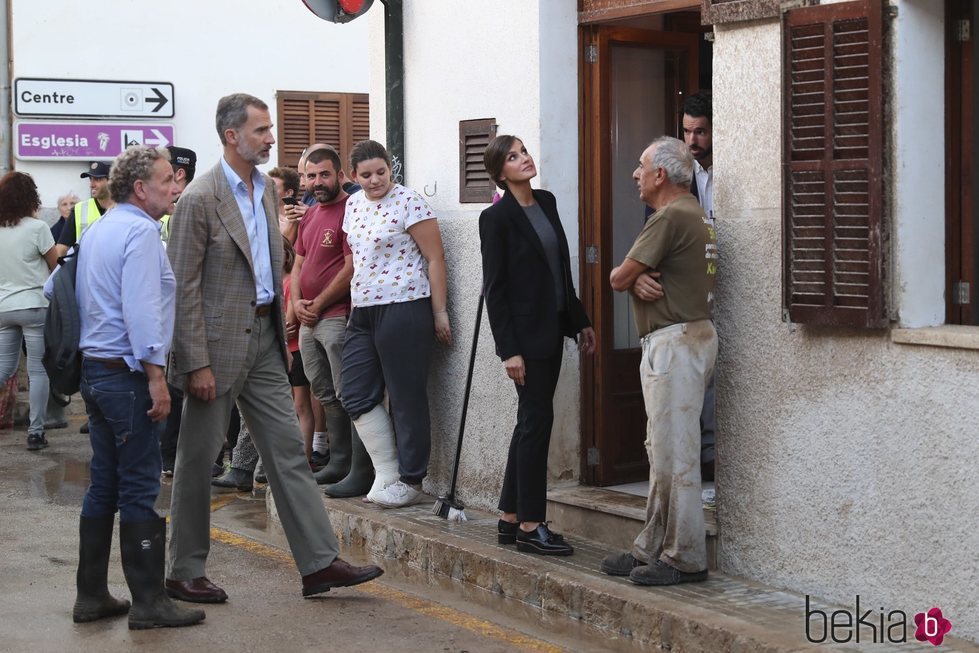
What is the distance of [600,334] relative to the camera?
7629 millimetres

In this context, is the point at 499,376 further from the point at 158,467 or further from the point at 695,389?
the point at 158,467

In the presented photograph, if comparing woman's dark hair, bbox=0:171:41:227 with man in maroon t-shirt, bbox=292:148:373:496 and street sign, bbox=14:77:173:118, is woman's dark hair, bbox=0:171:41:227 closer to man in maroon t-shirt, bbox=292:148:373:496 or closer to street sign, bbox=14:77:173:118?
man in maroon t-shirt, bbox=292:148:373:496

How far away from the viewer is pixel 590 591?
6062 mm

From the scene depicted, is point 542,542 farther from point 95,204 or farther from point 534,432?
point 95,204

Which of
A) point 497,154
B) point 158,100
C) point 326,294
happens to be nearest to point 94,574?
point 497,154

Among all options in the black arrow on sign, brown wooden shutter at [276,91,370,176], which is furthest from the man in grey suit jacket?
brown wooden shutter at [276,91,370,176]

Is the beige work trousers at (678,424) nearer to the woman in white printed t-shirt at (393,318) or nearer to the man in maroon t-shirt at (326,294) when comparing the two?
the woman in white printed t-shirt at (393,318)

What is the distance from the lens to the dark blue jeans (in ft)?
18.9

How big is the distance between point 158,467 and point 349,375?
7.46ft

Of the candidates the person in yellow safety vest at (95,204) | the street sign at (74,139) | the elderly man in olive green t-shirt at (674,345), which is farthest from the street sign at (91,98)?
the elderly man in olive green t-shirt at (674,345)

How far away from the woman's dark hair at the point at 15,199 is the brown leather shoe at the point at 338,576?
6.02m

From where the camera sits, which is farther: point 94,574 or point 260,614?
point 260,614

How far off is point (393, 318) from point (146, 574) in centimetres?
240

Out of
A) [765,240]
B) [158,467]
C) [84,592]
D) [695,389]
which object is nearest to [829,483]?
[695,389]
